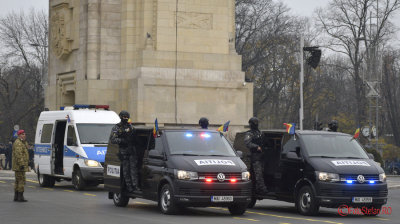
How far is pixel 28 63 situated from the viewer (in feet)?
237

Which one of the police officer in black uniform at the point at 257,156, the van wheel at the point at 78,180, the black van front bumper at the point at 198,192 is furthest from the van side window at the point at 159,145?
the van wheel at the point at 78,180

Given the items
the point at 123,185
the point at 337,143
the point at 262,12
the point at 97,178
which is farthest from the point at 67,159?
the point at 262,12

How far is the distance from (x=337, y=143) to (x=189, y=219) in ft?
13.5

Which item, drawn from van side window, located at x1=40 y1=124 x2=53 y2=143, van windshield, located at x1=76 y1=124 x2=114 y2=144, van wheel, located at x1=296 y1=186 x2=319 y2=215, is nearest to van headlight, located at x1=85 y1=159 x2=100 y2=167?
van windshield, located at x1=76 y1=124 x2=114 y2=144

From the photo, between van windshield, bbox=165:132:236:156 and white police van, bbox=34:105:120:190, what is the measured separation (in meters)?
7.53

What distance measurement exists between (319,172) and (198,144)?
246 centimetres

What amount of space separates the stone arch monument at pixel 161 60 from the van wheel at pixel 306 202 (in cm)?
1999

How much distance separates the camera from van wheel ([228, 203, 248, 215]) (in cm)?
1858

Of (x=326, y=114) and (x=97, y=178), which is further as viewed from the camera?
(x=326, y=114)

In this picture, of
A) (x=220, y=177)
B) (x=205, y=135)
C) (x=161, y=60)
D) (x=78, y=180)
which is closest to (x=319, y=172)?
(x=220, y=177)

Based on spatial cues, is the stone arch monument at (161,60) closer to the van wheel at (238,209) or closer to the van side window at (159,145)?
the van side window at (159,145)

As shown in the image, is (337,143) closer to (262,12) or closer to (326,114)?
(262,12)

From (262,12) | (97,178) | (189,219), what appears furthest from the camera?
(262,12)

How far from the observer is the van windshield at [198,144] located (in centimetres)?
1883
